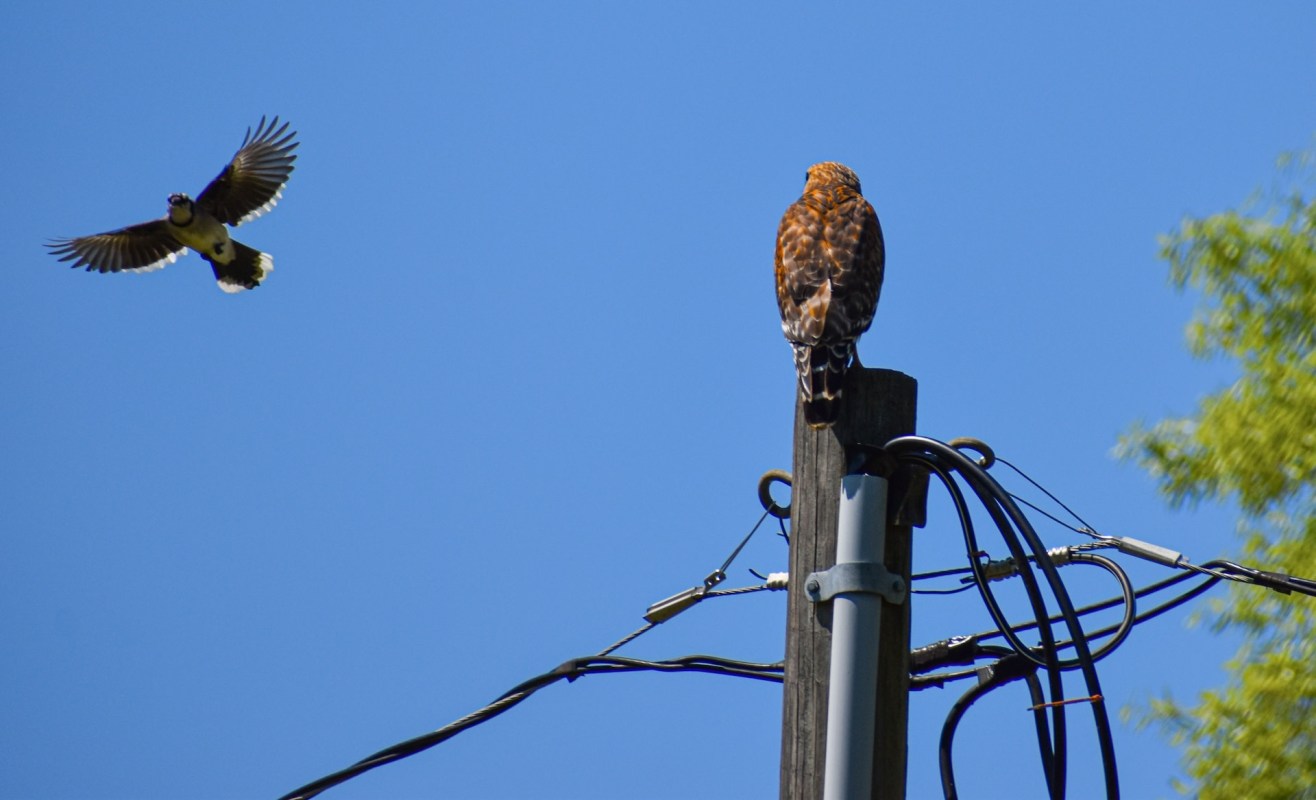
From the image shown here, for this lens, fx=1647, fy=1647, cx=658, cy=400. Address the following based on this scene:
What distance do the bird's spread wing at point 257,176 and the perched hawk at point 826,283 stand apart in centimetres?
756

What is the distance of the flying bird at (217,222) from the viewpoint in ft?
46.6

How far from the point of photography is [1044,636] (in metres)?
4.93

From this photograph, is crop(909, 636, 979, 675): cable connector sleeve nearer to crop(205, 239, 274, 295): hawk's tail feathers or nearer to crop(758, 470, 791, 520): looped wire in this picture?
crop(758, 470, 791, 520): looped wire

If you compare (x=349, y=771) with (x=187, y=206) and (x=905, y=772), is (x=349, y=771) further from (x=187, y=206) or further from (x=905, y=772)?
(x=187, y=206)

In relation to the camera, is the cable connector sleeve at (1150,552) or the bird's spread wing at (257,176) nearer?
the cable connector sleeve at (1150,552)

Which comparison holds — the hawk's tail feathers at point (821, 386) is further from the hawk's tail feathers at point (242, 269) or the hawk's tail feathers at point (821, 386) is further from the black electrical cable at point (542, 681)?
the hawk's tail feathers at point (242, 269)

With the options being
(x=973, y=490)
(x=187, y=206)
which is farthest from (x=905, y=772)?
(x=187, y=206)

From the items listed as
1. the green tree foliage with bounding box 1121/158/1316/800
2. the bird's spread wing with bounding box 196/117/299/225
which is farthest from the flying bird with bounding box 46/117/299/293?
the green tree foliage with bounding box 1121/158/1316/800

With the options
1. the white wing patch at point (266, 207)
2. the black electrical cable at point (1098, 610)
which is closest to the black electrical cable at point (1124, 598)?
the black electrical cable at point (1098, 610)

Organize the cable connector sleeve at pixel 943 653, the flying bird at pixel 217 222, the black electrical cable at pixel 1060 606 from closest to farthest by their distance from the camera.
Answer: the black electrical cable at pixel 1060 606 → the cable connector sleeve at pixel 943 653 → the flying bird at pixel 217 222

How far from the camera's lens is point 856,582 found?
191 inches

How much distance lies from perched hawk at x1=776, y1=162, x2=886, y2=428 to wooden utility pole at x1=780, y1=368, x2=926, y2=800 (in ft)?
0.30

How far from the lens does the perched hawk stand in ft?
17.4

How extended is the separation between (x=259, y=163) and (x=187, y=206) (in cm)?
82
